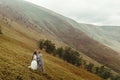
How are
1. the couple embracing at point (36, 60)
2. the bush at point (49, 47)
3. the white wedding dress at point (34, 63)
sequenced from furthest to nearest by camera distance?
the bush at point (49, 47)
the couple embracing at point (36, 60)
the white wedding dress at point (34, 63)

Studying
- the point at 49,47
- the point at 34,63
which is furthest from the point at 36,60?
the point at 49,47

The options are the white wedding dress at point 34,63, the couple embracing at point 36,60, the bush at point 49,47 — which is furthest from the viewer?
the bush at point 49,47

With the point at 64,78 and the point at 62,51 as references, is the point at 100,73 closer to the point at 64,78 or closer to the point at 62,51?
the point at 62,51

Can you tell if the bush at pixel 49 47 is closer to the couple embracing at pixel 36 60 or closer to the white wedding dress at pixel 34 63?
the couple embracing at pixel 36 60

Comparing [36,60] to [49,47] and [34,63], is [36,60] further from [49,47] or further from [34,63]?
[49,47]

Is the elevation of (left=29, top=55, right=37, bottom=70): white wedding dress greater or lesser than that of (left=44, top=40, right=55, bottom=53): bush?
lesser

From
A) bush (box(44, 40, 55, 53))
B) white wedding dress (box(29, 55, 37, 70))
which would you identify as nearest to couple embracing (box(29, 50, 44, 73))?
white wedding dress (box(29, 55, 37, 70))

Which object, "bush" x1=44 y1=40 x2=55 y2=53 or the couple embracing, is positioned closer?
the couple embracing

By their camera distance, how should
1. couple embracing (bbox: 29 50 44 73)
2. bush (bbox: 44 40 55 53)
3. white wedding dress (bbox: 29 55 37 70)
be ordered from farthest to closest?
1. bush (bbox: 44 40 55 53)
2. couple embracing (bbox: 29 50 44 73)
3. white wedding dress (bbox: 29 55 37 70)

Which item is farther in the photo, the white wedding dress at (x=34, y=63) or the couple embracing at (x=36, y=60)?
the couple embracing at (x=36, y=60)

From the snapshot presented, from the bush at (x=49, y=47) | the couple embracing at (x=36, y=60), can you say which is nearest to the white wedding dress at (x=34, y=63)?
the couple embracing at (x=36, y=60)

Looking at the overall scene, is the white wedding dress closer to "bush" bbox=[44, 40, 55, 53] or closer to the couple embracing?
the couple embracing

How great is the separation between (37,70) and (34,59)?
8.53 ft

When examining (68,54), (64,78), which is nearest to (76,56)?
(68,54)
